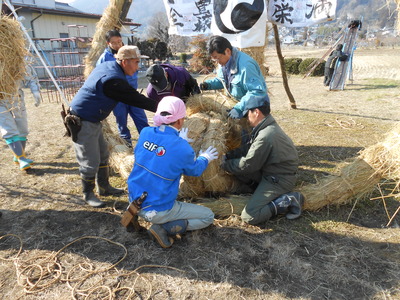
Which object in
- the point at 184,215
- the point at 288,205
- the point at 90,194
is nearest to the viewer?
the point at 184,215

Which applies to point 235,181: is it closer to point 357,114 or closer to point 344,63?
point 357,114

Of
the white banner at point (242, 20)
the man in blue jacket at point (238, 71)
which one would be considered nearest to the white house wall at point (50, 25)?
the white banner at point (242, 20)

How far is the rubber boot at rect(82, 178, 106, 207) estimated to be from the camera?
130 inches

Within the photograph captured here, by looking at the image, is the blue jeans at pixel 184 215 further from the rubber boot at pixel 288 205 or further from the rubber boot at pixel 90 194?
the rubber boot at pixel 90 194

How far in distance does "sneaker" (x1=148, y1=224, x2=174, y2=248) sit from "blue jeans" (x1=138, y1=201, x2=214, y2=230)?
0.05 metres

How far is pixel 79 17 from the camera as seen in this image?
18.8m

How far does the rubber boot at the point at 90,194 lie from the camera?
3312mm

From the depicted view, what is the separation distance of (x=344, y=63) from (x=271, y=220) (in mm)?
9424

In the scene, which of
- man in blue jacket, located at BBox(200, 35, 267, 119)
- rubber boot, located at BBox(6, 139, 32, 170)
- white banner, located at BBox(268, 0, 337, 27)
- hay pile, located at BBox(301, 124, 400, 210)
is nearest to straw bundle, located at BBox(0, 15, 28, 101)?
rubber boot, located at BBox(6, 139, 32, 170)

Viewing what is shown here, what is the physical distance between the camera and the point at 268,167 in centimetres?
299

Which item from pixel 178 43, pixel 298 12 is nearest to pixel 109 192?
pixel 298 12

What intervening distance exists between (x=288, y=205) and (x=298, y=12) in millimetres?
3925

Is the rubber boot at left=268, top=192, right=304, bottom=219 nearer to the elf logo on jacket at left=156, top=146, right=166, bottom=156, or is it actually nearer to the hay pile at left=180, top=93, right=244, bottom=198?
the hay pile at left=180, top=93, right=244, bottom=198

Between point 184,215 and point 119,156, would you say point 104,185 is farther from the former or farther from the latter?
point 184,215
